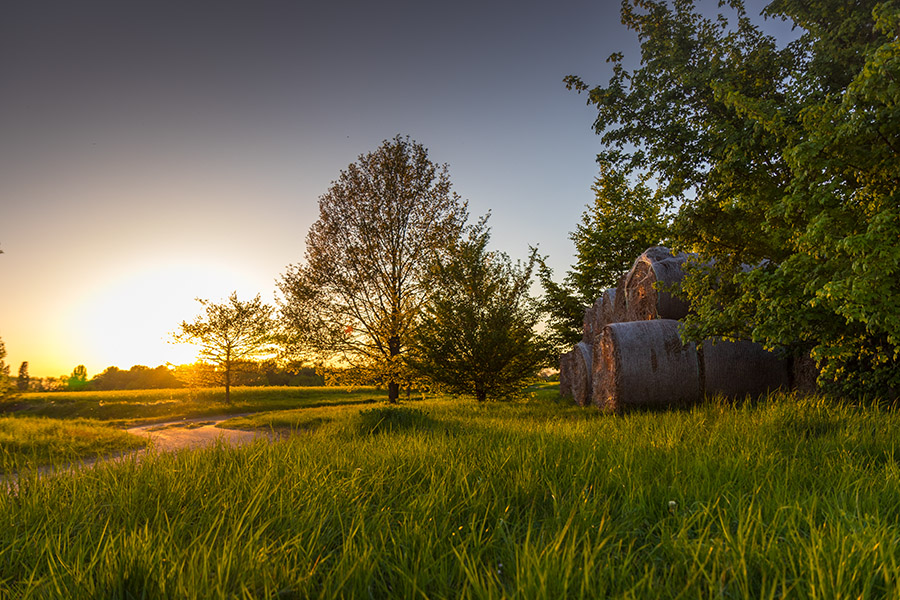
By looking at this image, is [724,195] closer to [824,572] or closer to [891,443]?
[891,443]

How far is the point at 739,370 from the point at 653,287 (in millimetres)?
2517

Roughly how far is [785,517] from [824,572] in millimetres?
917

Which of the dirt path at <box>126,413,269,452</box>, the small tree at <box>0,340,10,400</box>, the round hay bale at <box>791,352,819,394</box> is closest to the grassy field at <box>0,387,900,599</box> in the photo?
the dirt path at <box>126,413,269,452</box>

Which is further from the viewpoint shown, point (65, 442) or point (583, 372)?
point (583, 372)

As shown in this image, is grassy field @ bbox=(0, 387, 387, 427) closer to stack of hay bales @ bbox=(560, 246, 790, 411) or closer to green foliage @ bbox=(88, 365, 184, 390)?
stack of hay bales @ bbox=(560, 246, 790, 411)

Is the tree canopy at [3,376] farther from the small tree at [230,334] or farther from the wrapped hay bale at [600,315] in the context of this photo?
the wrapped hay bale at [600,315]

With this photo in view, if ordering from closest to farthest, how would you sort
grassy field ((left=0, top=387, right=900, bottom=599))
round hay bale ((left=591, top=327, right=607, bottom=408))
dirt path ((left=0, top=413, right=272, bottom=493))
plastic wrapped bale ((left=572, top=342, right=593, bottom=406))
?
grassy field ((left=0, top=387, right=900, bottom=599)), dirt path ((left=0, top=413, right=272, bottom=493)), round hay bale ((left=591, top=327, right=607, bottom=408)), plastic wrapped bale ((left=572, top=342, right=593, bottom=406))

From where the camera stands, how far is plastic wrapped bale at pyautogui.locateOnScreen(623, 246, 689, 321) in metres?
10.3

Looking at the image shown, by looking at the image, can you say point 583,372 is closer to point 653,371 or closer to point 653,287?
point 653,287

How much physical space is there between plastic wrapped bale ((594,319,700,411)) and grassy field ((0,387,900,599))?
3290 mm

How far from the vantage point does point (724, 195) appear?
7906 mm

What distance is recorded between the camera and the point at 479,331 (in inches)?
548

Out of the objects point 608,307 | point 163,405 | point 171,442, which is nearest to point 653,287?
point 608,307

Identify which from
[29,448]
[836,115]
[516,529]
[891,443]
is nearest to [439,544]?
[516,529]
